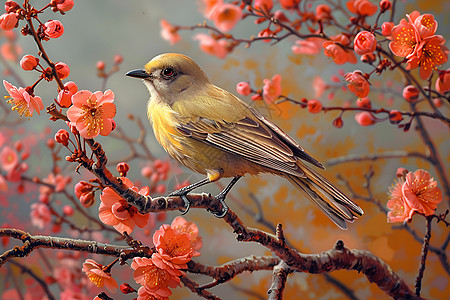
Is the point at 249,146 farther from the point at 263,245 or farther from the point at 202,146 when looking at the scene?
the point at 263,245

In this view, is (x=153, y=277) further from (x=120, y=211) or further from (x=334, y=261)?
(x=334, y=261)

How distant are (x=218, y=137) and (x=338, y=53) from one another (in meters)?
0.49

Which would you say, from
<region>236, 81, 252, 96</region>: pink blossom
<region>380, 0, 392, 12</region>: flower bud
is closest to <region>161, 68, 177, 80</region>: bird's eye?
<region>236, 81, 252, 96</region>: pink blossom

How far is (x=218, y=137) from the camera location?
1.12m

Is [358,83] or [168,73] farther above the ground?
[358,83]

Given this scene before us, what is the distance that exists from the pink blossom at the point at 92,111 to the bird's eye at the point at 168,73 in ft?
0.96

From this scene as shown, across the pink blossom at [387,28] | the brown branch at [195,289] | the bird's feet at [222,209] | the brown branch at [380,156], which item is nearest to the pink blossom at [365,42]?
the pink blossom at [387,28]

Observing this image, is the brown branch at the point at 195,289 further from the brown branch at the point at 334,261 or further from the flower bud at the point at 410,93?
the flower bud at the point at 410,93

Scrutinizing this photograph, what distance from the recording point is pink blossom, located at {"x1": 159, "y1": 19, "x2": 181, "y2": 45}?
1.28 meters

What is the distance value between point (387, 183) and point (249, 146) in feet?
1.62

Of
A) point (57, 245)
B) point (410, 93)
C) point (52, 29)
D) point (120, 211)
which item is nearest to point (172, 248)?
point (120, 211)

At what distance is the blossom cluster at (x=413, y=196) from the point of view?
124cm

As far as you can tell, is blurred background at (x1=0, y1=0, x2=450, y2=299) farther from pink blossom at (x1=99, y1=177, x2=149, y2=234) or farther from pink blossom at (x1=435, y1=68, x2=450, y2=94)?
pink blossom at (x1=99, y1=177, x2=149, y2=234)

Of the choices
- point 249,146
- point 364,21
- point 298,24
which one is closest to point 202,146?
point 249,146
